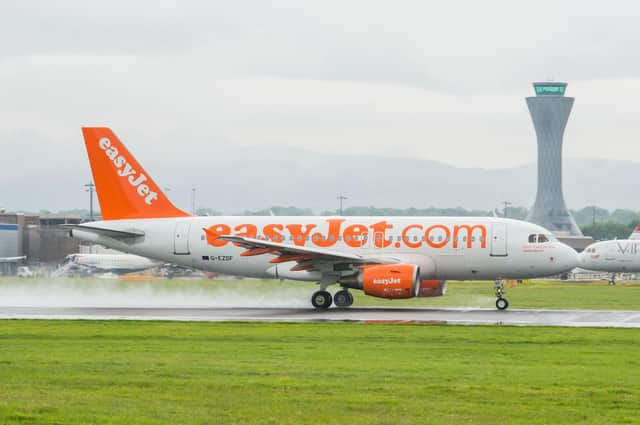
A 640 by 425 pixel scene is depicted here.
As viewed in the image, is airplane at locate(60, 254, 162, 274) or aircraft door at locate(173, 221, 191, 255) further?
airplane at locate(60, 254, 162, 274)

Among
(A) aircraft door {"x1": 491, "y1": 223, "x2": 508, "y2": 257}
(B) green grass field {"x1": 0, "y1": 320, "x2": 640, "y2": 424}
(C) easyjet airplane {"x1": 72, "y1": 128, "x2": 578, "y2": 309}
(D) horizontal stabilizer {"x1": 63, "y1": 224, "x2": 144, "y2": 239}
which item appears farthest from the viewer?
(D) horizontal stabilizer {"x1": 63, "y1": 224, "x2": 144, "y2": 239}

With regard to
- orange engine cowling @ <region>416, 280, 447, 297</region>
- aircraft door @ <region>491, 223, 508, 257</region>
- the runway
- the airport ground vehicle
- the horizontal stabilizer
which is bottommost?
the airport ground vehicle

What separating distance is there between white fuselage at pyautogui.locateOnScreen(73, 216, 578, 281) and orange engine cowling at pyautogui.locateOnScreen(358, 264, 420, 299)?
9.21ft

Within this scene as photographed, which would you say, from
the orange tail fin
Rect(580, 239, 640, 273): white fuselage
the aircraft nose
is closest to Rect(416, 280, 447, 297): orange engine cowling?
the aircraft nose

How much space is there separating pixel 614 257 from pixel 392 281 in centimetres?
6607

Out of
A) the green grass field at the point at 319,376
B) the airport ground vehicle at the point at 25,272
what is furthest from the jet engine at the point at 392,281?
the airport ground vehicle at the point at 25,272

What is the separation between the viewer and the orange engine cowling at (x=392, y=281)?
4088 centimetres

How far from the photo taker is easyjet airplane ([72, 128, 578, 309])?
4366 centimetres

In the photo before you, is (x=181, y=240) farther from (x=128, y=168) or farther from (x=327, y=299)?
(x=327, y=299)

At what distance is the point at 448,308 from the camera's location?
1807 inches

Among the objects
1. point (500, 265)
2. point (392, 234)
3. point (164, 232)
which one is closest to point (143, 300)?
point (164, 232)

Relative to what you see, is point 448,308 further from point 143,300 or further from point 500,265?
point 143,300

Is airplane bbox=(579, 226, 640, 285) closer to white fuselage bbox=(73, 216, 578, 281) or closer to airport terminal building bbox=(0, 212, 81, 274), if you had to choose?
airport terminal building bbox=(0, 212, 81, 274)

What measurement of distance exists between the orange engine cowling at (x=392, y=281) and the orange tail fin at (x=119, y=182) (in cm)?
1114
